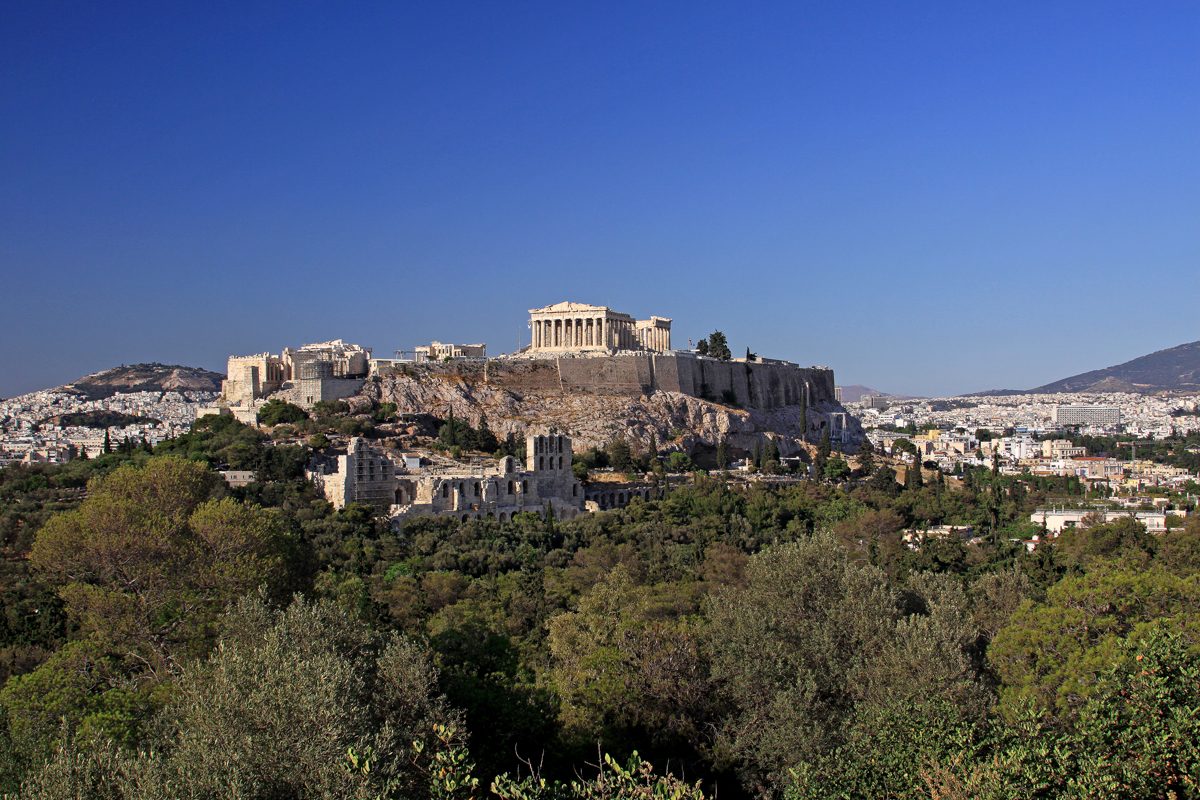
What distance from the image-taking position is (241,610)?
1501cm

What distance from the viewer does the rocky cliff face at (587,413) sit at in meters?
51.5

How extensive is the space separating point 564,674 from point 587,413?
37.9 metres

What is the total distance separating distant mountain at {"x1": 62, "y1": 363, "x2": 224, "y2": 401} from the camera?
392 feet

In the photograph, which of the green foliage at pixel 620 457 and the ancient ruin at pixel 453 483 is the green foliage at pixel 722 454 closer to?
the green foliage at pixel 620 457

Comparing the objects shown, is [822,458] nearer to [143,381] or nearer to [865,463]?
[865,463]

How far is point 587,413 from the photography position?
54219 mm

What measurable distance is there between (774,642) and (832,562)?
3.51 m

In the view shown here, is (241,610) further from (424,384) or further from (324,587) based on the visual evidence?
(424,384)

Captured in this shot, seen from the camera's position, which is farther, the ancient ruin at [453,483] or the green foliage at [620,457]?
the green foliage at [620,457]

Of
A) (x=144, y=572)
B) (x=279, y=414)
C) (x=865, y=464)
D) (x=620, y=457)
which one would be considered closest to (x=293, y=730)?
(x=144, y=572)

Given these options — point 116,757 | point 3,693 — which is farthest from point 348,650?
point 3,693

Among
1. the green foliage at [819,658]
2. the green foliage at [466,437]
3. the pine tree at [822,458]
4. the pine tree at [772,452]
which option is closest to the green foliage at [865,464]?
the pine tree at [822,458]

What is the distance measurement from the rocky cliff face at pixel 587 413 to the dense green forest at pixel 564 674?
79.1 feet

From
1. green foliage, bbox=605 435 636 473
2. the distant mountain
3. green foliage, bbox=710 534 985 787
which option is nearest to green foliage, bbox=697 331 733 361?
green foliage, bbox=605 435 636 473
